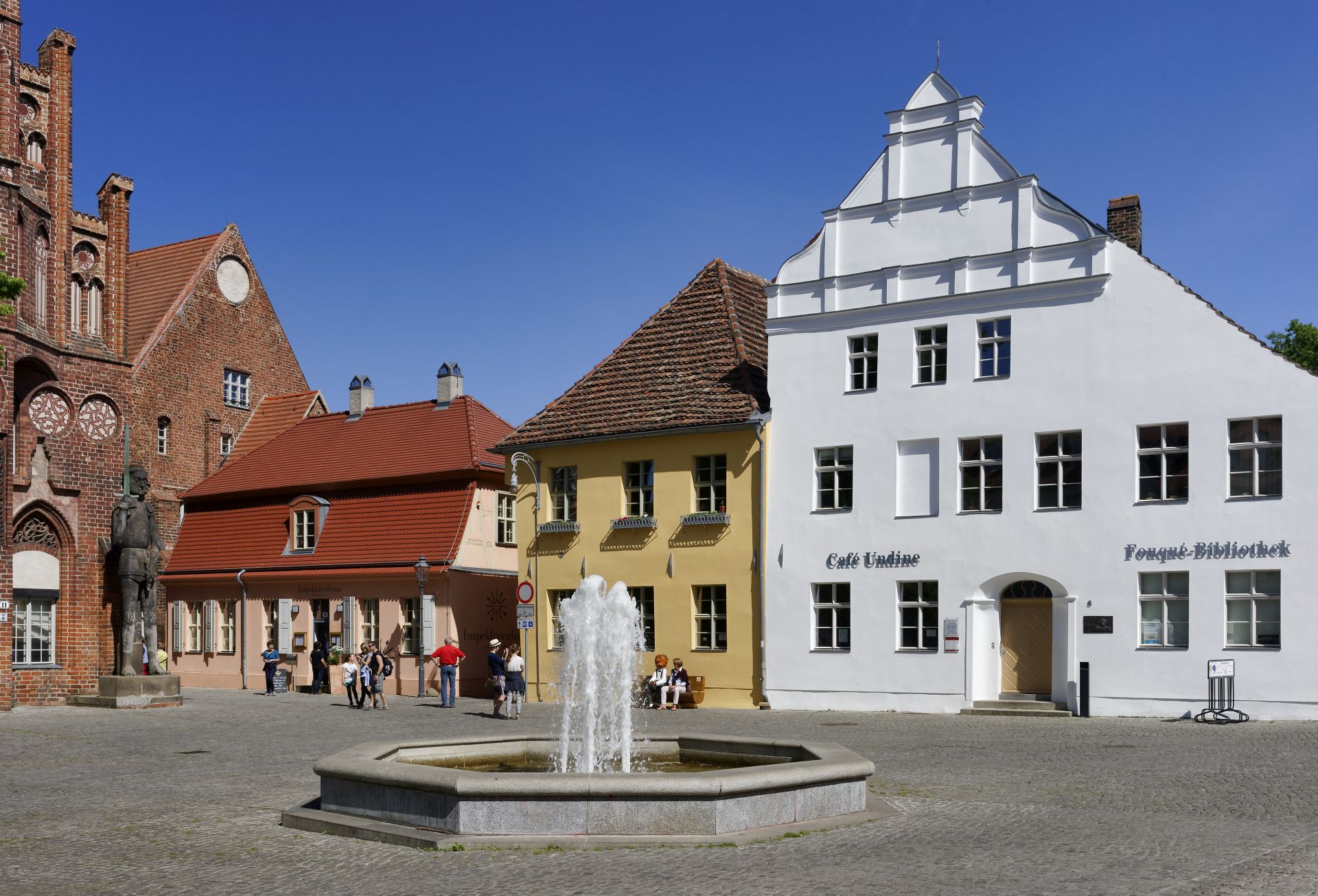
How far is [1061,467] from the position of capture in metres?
28.6

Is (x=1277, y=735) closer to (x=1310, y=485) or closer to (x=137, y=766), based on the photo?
(x=1310, y=485)

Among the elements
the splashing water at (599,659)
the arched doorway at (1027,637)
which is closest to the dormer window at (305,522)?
the arched doorway at (1027,637)

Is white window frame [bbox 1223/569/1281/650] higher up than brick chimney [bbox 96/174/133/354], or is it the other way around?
brick chimney [bbox 96/174/133/354]

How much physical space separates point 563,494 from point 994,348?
11.9m

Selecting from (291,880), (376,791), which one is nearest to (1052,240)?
(376,791)

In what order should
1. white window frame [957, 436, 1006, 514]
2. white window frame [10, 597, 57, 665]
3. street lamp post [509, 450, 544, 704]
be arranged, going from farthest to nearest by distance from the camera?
white window frame [10, 597, 57, 665], street lamp post [509, 450, 544, 704], white window frame [957, 436, 1006, 514]

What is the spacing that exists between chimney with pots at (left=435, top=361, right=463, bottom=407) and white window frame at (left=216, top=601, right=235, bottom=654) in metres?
9.17

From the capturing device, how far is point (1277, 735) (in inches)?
878

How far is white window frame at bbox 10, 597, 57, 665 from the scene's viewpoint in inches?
1448

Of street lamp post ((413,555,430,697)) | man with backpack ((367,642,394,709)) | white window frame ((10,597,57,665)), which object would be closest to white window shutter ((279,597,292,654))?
street lamp post ((413,555,430,697))

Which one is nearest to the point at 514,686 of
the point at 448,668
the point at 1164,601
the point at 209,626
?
the point at 448,668

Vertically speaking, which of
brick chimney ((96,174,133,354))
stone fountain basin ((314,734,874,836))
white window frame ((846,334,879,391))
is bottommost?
stone fountain basin ((314,734,874,836))

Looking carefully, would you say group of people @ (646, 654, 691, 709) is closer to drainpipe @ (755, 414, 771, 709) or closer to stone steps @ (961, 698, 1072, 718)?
drainpipe @ (755, 414, 771, 709)

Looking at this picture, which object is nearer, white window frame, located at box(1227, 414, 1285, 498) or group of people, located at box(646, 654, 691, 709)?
white window frame, located at box(1227, 414, 1285, 498)
